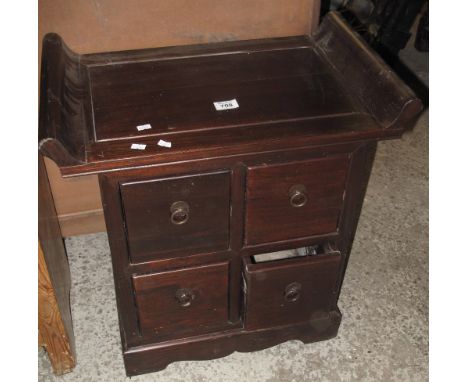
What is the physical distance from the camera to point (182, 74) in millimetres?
1269

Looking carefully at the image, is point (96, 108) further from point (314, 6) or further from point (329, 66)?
point (314, 6)

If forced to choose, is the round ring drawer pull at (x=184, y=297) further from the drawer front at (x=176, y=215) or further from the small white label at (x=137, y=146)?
the small white label at (x=137, y=146)

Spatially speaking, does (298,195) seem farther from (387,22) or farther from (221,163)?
(387,22)

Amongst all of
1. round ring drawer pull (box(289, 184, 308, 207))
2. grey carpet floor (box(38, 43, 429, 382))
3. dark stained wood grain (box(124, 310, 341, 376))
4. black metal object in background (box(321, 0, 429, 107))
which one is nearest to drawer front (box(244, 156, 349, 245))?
round ring drawer pull (box(289, 184, 308, 207))

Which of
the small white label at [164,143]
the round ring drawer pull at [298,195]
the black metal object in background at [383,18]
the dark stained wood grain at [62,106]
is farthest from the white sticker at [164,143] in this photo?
the black metal object in background at [383,18]

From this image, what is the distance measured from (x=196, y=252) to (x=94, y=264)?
70 cm

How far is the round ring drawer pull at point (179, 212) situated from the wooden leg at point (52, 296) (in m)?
0.34

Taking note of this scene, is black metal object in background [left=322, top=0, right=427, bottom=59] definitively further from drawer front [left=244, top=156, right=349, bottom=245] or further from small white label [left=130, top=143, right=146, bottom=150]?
small white label [left=130, top=143, right=146, bottom=150]

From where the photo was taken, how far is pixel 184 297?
51.9 inches

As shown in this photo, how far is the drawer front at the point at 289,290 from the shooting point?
1.31m

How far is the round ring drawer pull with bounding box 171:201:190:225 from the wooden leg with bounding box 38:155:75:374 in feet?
1.11

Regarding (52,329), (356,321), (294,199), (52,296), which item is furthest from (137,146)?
(356,321)

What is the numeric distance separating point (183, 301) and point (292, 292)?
29 centimetres

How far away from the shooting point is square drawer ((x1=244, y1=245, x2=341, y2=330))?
51.5 inches
